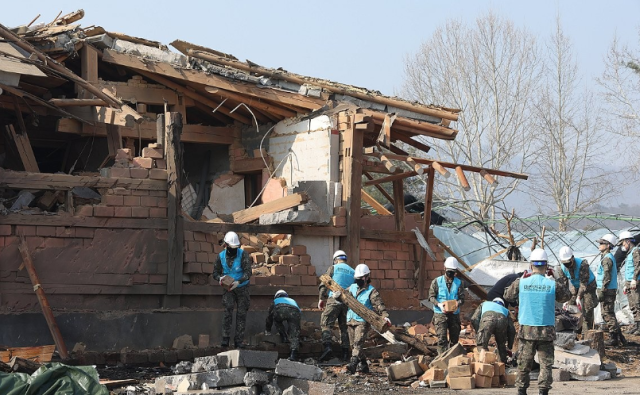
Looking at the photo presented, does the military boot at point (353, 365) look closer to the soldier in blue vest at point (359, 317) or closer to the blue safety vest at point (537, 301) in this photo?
the soldier in blue vest at point (359, 317)

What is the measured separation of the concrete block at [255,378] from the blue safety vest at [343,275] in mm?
3977

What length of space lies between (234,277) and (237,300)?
1.34ft

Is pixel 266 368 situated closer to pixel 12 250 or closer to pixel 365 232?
pixel 12 250

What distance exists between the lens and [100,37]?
55.6 ft

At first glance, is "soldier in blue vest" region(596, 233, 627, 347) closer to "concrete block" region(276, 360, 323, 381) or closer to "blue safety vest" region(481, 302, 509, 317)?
"blue safety vest" region(481, 302, 509, 317)

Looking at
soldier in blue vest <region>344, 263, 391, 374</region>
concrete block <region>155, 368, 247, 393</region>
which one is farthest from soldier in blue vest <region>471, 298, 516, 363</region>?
concrete block <region>155, 368, 247, 393</region>

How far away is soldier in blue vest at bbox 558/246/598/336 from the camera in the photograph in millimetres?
15750

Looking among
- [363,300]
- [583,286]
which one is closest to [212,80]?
[363,300]

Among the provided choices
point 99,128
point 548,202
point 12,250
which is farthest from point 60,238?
point 548,202

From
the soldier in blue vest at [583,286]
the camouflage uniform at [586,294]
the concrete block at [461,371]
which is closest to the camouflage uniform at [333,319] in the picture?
the concrete block at [461,371]

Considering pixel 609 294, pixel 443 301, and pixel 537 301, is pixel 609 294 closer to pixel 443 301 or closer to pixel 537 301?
pixel 443 301

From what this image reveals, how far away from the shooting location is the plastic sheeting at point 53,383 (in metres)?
9.24

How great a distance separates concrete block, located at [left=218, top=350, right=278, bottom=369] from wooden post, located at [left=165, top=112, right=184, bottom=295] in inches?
153

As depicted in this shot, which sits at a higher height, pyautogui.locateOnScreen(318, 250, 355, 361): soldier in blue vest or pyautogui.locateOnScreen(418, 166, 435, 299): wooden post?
pyautogui.locateOnScreen(418, 166, 435, 299): wooden post
